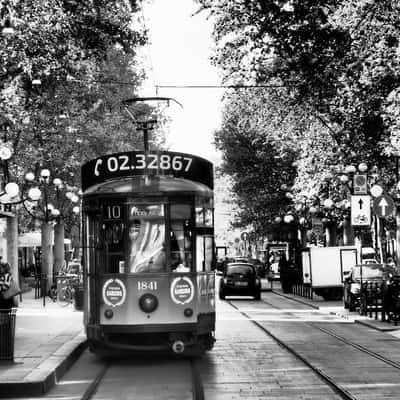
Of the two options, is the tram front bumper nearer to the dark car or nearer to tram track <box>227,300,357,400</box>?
tram track <box>227,300,357,400</box>

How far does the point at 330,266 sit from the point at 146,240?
2456cm

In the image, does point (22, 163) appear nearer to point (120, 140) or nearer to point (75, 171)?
point (75, 171)

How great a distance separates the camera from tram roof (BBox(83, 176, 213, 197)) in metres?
17.0

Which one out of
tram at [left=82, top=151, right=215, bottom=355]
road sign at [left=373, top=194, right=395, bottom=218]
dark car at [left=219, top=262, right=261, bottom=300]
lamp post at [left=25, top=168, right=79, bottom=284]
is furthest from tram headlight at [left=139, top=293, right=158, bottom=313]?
dark car at [left=219, top=262, right=261, bottom=300]

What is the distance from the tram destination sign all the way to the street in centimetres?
311

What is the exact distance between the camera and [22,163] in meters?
37.7

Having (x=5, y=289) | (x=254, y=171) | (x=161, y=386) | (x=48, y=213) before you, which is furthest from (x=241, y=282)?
Result: (x=161, y=386)

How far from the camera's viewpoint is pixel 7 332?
15.3 m

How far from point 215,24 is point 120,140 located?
16.1m

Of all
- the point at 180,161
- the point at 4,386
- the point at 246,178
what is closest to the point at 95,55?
the point at 180,161

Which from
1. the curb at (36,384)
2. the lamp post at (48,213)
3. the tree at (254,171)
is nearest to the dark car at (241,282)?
the lamp post at (48,213)

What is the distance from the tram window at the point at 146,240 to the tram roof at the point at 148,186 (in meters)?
0.28

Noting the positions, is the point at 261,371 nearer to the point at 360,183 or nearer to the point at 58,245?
the point at 360,183

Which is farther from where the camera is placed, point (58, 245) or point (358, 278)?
point (58, 245)
